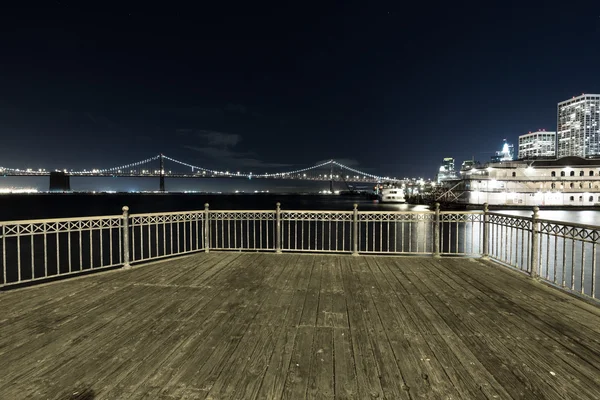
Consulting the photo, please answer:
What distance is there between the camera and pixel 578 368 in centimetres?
315

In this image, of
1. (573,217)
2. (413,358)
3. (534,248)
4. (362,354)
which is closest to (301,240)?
(534,248)

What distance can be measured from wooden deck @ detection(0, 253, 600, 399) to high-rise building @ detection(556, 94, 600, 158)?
730 ft

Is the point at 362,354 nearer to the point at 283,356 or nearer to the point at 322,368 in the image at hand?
the point at 322,368

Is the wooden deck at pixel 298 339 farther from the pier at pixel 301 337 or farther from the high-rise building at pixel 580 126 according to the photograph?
the high-rise building at pixel 580 126

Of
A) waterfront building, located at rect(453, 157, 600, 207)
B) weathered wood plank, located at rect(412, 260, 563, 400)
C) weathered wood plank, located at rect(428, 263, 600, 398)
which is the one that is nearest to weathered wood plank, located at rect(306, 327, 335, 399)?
weathered wood plank, located at rect(412, 260, 563, 400)

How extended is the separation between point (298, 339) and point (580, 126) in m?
239

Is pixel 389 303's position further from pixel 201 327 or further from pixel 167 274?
pixel 167 274

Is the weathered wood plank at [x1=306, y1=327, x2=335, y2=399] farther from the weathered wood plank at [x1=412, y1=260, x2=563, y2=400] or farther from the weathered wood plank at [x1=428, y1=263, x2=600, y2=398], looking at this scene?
the weathered wood plank at [x1=428, y1=263, x2=600, y2=398]

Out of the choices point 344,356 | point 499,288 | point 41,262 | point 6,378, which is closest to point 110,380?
point 6,378

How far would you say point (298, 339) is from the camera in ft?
12.2

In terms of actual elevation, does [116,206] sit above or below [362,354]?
below

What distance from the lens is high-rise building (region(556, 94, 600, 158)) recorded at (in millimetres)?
173000

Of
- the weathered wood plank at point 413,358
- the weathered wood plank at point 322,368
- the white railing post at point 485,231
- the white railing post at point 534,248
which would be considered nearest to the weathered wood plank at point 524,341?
the weathered wood plank at point 413,358

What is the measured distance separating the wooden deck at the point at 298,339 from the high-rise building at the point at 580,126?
22265 centimetres
